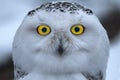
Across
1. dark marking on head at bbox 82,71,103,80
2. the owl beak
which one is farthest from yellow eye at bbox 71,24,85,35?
dark marking on head at bbox 82,71,103,80

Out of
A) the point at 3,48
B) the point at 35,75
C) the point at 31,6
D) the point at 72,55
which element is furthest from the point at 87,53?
the point at 31,6

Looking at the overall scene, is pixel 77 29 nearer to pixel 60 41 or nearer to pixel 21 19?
pixel 60 41

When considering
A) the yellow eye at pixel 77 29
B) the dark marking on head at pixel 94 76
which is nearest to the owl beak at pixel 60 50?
the yellow eye at pixel 77 29

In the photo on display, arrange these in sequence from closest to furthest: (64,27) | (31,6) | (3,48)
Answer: (64,27)
(3,48)
(31,6)

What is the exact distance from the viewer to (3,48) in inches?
286

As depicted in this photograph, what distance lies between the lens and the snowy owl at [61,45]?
4.40 meters

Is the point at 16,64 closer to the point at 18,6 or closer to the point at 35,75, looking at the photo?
the point at 35,75

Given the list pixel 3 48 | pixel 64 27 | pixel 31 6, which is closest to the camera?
pixel 64 27

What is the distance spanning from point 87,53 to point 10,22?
331 cm

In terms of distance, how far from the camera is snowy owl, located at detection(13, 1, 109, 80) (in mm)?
4398

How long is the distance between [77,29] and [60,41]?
0.47 feet

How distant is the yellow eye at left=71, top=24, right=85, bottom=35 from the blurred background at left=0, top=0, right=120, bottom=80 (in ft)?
6.43

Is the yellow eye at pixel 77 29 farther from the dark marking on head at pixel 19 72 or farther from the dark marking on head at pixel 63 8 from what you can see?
the dark marking on head at pixel 19 72

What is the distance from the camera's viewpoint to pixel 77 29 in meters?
4.41
